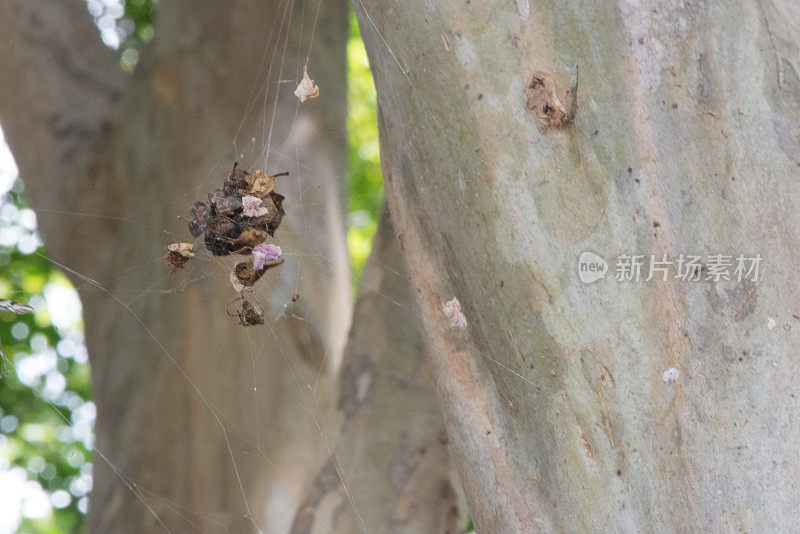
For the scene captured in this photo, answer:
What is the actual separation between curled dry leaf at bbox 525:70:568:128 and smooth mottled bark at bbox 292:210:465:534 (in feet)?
2.75

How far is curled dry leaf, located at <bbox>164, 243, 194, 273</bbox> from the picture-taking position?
1.16 metres

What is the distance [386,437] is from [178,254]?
2.39ft

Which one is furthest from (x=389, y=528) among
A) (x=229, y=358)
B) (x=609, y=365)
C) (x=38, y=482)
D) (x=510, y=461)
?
(x=38, y=482)

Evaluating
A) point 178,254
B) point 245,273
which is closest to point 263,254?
point 245,273

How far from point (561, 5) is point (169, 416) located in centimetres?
137

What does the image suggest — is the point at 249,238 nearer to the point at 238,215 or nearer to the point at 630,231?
the point at 238,215

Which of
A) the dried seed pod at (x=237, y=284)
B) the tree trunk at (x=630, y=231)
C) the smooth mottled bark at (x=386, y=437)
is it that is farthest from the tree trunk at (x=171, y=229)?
the tree trunk at (x=630, y=231)

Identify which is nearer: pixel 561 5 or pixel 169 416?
pixel 561 5

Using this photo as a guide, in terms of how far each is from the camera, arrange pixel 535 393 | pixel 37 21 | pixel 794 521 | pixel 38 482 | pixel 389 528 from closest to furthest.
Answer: pixel 794 521
pixel 535 393
pixel 389 528
pixel 37 21
pixel 38 482

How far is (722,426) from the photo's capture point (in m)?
0.70

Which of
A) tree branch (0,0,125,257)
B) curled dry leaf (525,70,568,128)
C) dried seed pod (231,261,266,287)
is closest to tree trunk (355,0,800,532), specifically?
curled dry leaf (525,70,568,128)

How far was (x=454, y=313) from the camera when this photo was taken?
35.3 inches

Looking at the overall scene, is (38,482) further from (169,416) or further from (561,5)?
(561,5)

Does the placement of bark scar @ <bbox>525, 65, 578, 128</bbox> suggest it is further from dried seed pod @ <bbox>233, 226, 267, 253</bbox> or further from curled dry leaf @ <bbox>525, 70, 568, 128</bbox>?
dried seed pod @ <bbox>233, 226, 267, 253</bbox>
